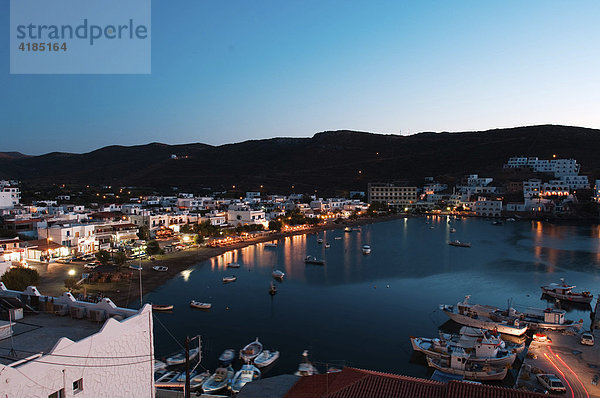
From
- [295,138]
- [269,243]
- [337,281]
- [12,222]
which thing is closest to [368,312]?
[337,281]

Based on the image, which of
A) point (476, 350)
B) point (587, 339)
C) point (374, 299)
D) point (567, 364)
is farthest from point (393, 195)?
point (567, 364)

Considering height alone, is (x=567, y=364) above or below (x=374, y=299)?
above

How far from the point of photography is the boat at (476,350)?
11.0m

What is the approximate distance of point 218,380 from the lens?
10.1 metres

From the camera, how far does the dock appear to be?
371 inches

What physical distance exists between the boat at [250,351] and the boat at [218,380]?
88cm

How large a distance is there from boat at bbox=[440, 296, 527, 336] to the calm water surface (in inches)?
25.8

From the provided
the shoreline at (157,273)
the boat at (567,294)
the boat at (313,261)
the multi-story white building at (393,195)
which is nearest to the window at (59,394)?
the shoreline at (157,273)

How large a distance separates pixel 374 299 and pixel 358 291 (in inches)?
55.9

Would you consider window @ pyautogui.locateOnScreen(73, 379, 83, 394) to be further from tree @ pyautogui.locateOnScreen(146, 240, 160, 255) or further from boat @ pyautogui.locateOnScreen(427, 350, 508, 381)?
tree @ pyautogui.locateOnScreen(146, 240, 160, 255)

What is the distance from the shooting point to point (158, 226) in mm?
32594

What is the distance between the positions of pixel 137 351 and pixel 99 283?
541 inches

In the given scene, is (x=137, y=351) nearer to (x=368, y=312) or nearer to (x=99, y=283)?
(x=368, y=312)

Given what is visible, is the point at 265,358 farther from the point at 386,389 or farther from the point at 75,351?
the point at 75,351
